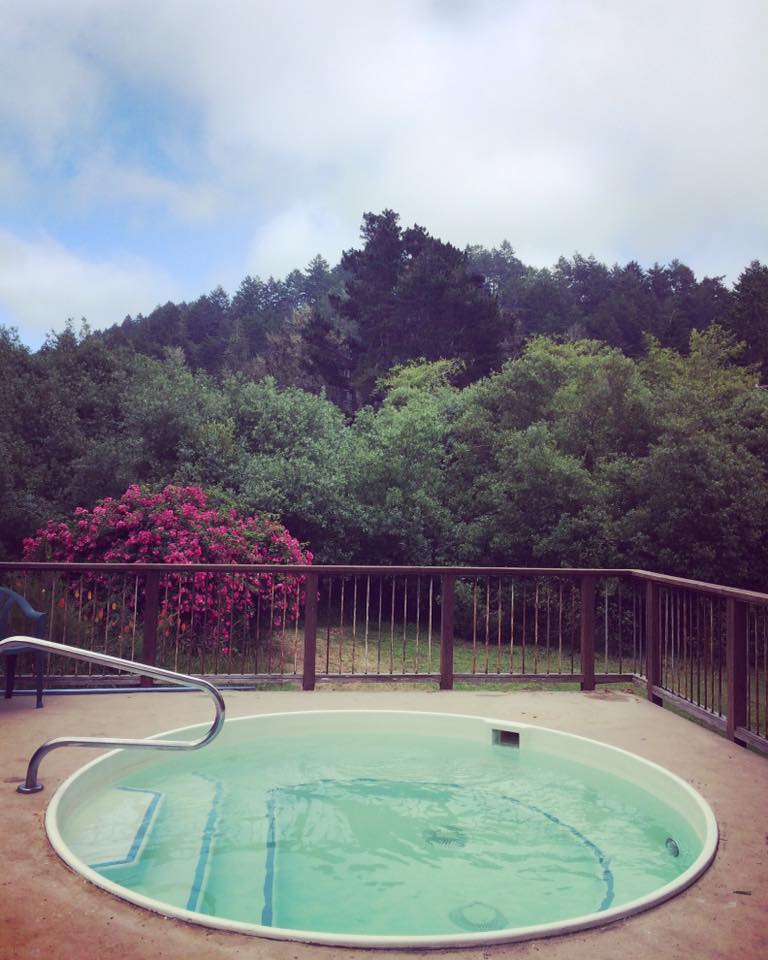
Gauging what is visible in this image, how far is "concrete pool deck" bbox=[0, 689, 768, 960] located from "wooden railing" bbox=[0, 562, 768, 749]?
1.40 feet

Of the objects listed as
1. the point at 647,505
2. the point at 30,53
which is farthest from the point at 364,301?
the point at 647,505

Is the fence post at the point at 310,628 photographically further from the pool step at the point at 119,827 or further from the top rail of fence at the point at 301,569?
the pool step at the point at 119,827

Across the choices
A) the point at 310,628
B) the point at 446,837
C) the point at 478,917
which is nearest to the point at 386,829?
the point at 446,837

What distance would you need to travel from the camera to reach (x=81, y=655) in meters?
3.41

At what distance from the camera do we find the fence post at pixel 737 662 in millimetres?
4781

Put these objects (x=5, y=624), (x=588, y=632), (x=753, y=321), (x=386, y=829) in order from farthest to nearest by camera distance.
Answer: (x=753, y=321)
(x=588, y=632)
(x=5, y=624)
(x=386, y=829)

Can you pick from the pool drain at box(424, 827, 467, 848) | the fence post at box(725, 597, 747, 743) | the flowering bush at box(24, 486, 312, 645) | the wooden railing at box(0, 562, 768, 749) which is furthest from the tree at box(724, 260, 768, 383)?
the pool drain at box(424, 827, 467, 848)

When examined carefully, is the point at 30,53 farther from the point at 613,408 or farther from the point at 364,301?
the point at 364,301

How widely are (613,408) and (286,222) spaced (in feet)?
149

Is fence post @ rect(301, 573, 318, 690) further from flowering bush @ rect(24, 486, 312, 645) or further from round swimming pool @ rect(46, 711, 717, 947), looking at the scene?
flowering bush @ rect(24, 486, 312, 645)

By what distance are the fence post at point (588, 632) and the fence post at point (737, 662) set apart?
1610mm

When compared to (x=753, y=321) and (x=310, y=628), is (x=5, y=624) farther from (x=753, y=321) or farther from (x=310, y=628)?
(x=753, y=321)

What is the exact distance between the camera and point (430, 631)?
6.31 meters

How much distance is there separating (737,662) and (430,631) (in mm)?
2344
